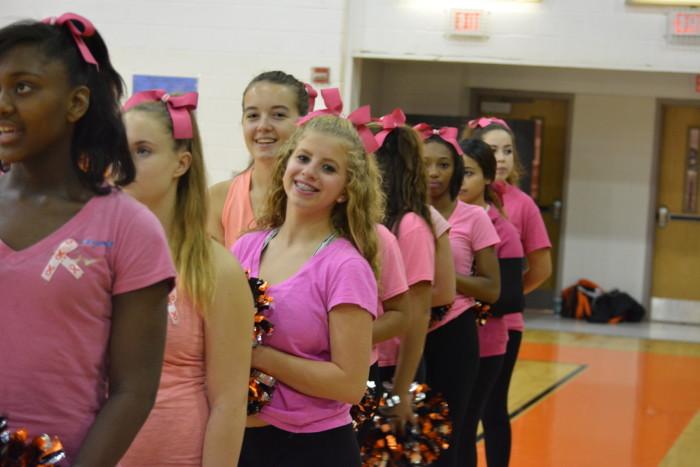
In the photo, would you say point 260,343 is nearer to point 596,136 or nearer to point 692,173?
point 596,136

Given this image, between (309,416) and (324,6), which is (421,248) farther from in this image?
(324,6)

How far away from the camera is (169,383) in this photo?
1892 mm

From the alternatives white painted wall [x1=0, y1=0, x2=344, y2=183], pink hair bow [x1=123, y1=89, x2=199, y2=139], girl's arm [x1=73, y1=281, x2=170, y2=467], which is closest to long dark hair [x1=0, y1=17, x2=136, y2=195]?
girl's arm [x1=73, y1=281, x2=170, y2=467]

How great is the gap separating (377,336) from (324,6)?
6153 millimetres

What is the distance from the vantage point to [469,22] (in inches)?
345

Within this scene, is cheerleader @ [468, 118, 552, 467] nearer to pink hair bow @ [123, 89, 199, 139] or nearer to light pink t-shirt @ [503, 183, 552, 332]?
light pink t-shirt @ [503, 183, 552, 332]

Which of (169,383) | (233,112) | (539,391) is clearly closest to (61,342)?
(169,383)

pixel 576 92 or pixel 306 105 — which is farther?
pixel 576 92

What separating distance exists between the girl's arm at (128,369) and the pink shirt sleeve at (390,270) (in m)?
1.34

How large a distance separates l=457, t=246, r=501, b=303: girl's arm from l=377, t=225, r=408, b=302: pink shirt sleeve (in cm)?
94

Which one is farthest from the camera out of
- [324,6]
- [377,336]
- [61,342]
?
[324,6]

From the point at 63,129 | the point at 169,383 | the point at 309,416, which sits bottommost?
the point at 309,416

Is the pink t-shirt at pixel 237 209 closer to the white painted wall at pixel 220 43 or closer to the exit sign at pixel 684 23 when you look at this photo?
the white painted wall at pixel 220 43

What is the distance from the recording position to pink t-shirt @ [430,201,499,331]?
3.91 metres
